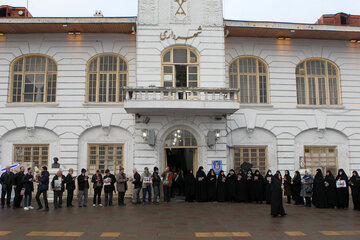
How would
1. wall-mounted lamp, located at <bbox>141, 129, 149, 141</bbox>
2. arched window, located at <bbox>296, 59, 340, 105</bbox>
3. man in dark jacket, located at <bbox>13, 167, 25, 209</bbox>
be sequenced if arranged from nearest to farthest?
man in dark jacket, located at <bbox>13, 167, 25, 209</bbox> < wall-mounted lamp, located at <bbox>141, 129, 149, 141</bbox> < arched window, located at <bbox>296, 59, 340, 105</bbox>

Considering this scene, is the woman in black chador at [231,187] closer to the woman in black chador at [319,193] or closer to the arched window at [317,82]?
the woman in black chador at [319,193]

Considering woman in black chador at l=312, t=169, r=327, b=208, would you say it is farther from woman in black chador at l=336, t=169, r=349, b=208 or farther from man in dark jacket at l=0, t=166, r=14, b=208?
man in dark jacket at l=0, t=166, r=14, b=208

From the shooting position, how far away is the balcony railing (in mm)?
15406

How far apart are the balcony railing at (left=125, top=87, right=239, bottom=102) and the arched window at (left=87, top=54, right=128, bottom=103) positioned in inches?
101

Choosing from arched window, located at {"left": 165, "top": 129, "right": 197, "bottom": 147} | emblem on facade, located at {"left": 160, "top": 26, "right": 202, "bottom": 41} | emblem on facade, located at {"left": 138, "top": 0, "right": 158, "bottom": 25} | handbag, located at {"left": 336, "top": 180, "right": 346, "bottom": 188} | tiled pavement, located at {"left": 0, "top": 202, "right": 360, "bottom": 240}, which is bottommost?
tiled pavement, located at {"left": 0, "top": 202, "right": 360, "bottom": 240}

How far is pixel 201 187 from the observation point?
15336mm

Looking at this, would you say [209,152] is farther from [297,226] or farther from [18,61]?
[18,61]

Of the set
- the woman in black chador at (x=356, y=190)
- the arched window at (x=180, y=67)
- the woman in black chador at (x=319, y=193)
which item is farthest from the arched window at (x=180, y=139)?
the woman in black chador at (x=356, y=190)

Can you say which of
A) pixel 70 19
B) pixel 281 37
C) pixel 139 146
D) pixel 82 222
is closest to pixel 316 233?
pixel 82 222

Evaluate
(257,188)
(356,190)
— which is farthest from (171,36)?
(356,190)

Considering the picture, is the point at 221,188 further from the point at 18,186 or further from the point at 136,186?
the point at 18,186

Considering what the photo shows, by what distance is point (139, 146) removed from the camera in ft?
53.7

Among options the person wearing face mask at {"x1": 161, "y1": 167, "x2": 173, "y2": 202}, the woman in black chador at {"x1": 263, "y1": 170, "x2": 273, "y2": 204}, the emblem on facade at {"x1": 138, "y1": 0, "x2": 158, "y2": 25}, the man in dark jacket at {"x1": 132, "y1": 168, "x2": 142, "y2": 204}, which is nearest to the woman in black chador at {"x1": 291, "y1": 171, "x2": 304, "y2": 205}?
the woman in black chador at {"x1": 263, "y1": 170, "x2": 273, "y2": 204}

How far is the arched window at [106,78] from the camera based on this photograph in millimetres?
18016
